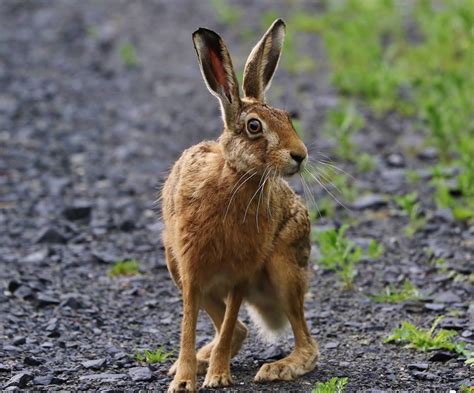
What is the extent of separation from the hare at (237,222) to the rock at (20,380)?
0.78 metres

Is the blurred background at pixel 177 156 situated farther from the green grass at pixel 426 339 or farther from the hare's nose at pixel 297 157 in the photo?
the hare's nose at pixel 297 157

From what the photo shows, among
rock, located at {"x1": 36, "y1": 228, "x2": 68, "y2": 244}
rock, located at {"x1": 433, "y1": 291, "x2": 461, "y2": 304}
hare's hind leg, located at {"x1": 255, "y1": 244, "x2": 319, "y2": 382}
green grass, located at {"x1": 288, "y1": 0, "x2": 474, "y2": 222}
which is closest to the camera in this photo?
hare's hind leg, located at {"x1": 255, "y1": 244, "x2": 319, "y2": 382}

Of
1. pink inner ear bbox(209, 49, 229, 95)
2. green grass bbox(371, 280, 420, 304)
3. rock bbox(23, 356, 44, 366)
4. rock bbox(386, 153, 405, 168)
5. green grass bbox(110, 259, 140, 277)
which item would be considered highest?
pink inner ear bbox(209, 49, 229, 95)

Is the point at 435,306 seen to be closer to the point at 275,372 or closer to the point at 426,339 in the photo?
the point at 426,339

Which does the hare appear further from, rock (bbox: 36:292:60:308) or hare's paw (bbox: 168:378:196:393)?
rock (bbox: 36:292:60:308)

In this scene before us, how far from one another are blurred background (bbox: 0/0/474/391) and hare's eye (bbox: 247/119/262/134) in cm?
55

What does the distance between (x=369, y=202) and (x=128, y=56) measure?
5.66 metres

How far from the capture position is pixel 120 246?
8.75 m

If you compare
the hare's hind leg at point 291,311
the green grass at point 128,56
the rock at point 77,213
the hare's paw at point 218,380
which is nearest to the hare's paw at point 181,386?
the hare's paw at point 218,380

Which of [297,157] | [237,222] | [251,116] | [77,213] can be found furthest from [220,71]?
[77,213]

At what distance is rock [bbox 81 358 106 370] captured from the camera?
20.0 ft

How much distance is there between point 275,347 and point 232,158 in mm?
1458

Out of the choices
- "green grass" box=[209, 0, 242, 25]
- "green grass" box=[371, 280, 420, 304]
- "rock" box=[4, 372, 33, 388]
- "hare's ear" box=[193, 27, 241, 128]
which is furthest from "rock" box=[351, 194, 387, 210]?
"green grass" box=[209, 0, 242, 25]

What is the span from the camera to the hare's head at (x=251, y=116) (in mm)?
5676
